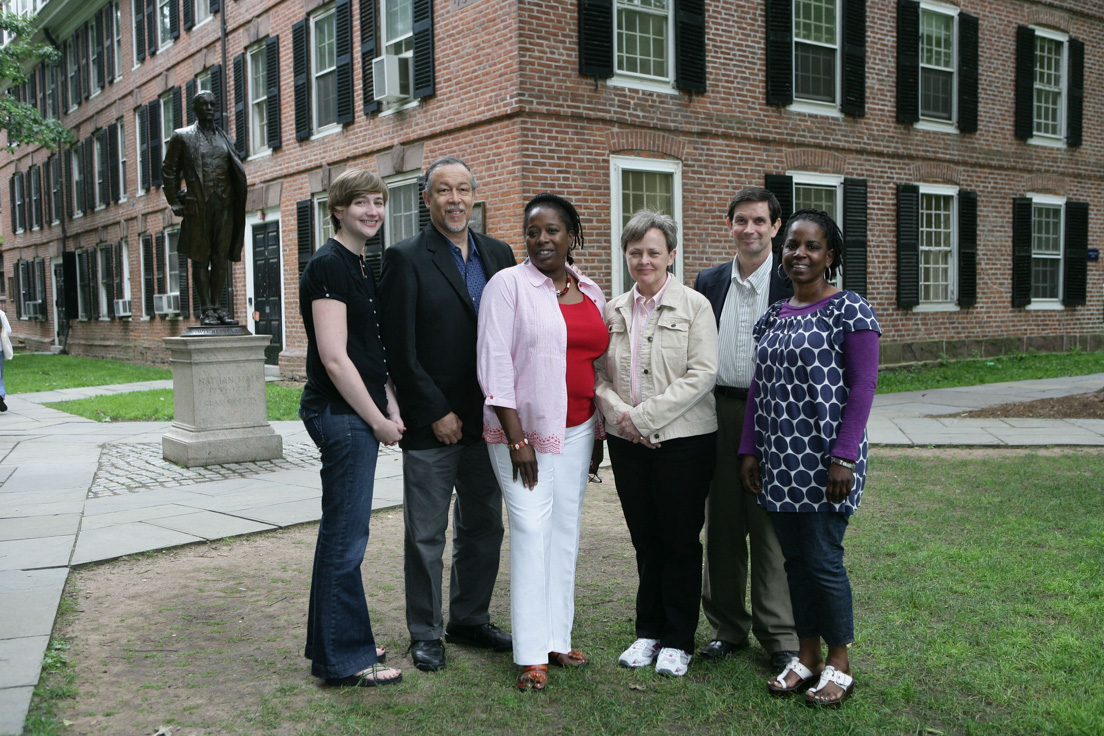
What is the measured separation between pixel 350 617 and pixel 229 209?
20.5 ft

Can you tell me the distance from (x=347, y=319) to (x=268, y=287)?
14379 mm

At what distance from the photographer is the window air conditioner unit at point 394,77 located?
1322 centimetres

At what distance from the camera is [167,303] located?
21.0 metres

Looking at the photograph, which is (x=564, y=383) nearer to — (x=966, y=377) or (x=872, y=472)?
(x=872, y=472)

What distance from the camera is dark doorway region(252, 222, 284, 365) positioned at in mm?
16781

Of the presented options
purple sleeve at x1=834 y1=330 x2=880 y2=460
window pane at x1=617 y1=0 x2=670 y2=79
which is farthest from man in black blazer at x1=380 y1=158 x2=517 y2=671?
window pane at x1=617 y1=0 x2=670 y2=79

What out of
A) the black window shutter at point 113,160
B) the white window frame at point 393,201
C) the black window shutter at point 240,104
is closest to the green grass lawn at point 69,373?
the black window shutter at point 113,160

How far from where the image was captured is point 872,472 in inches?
297

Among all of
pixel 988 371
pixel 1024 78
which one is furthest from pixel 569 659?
pixel 1024 78

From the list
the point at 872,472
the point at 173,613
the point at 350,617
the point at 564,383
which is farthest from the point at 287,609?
the point at 872,472

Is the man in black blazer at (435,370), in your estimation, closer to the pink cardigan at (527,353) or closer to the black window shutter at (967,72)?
the pink cardigan at (527,353)

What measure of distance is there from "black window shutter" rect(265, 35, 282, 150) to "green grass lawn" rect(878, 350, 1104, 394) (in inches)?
433

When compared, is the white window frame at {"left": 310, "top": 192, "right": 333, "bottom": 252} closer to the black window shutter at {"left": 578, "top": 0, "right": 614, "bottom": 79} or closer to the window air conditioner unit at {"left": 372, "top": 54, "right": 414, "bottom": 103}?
the window air conditioner unit at {"left": 372, "top": 54, "right": 414, "bottom": 103}

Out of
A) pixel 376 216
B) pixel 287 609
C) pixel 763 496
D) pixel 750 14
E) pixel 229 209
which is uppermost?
pixel 750 14
